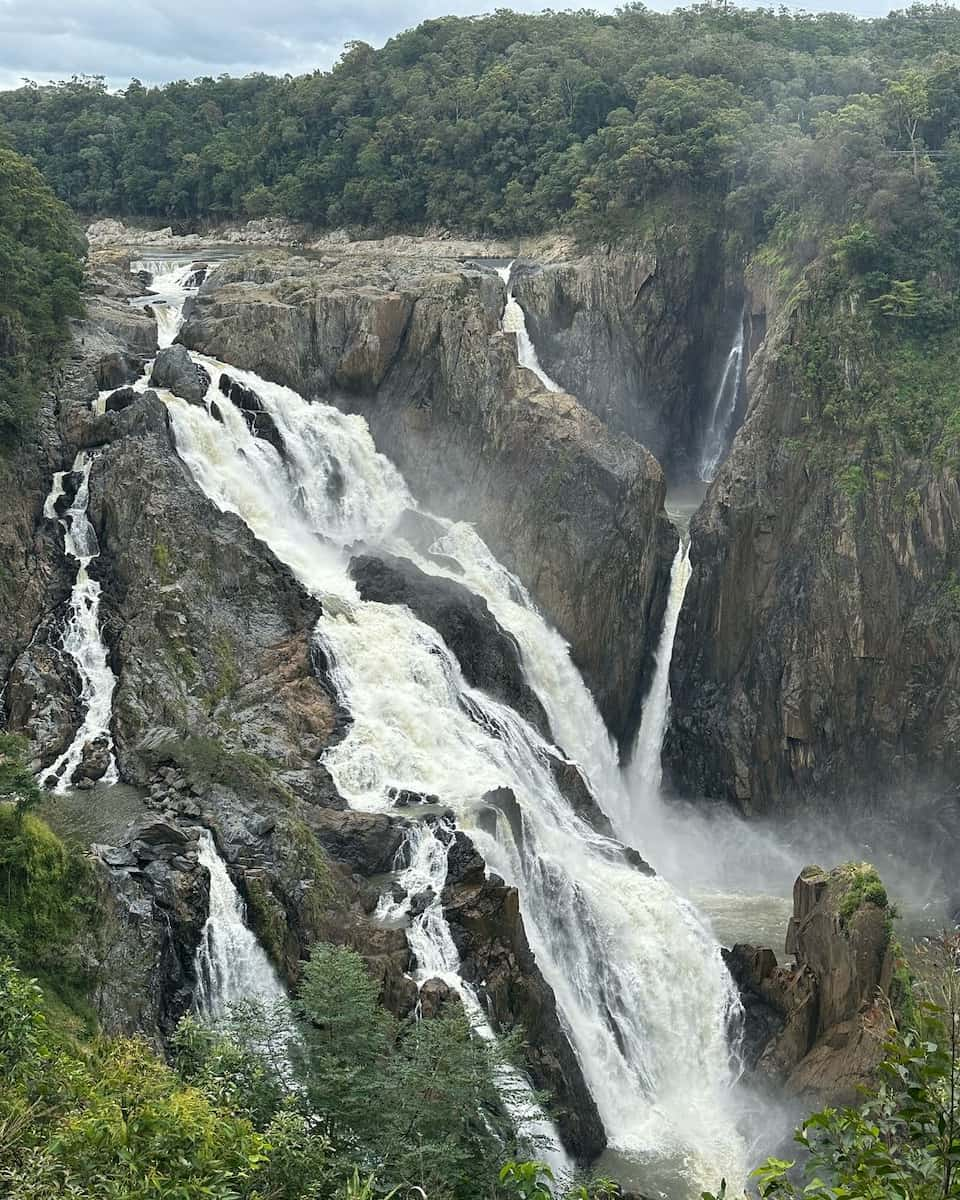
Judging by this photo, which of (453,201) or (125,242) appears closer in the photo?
(453,201)

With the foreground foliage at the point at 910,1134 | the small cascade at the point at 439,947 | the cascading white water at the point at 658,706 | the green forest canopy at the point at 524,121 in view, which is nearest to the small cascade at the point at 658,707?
the cascading white water at the point at 658,706

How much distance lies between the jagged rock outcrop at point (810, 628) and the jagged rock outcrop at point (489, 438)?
2313 millimetres

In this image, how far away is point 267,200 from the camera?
75.5 m

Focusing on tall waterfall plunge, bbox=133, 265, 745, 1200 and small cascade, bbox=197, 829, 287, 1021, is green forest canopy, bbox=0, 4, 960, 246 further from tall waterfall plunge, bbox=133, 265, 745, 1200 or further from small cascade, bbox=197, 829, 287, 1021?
small cascade, bbox=197, 829, 287, 1021

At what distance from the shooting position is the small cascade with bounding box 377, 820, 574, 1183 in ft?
79.4

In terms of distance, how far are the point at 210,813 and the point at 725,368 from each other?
35.8m

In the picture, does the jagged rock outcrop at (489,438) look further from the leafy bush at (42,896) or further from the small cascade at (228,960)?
the leafy bush at (42,896)

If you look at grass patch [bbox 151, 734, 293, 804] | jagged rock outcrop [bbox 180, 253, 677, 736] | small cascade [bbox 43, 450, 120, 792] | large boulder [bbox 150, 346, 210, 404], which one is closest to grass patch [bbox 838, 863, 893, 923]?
grass patch [bbox 151, 734, 293, 804]

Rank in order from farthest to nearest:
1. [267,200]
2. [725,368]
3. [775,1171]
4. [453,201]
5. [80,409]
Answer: [267,200], [453,201], [725,368], [80,409], [775,1171]

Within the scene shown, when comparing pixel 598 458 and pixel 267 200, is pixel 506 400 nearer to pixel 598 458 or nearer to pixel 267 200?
pixel 598 458

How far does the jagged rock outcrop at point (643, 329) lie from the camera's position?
5416cm

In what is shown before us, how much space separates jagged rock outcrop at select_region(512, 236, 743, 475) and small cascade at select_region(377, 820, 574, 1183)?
28.7 metres

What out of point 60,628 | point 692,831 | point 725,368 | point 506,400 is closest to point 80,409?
point 60,628

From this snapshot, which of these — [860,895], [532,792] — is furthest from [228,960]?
[860,895]
